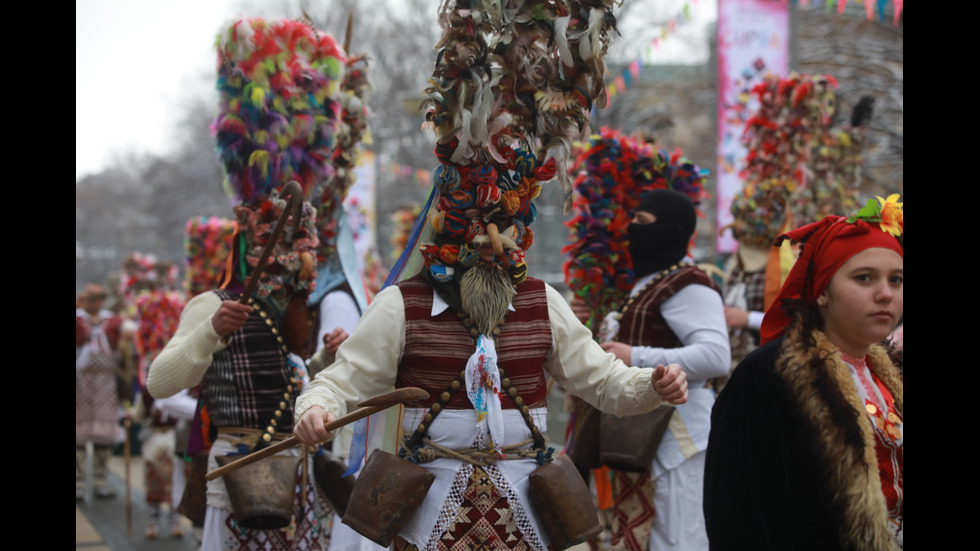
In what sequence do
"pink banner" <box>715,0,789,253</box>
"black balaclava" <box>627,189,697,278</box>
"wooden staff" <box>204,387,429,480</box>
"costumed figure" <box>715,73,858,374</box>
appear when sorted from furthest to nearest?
"pink banner" <box>715,0,789,253</box> → "costumed figure" <box>715,73,858,374</box> → "black balaclava" <box>627,189,697,278</box> → "wooden staff" <box>204,387,429,480</box>

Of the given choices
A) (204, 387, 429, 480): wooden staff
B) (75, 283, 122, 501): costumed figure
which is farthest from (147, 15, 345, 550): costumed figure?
(75, 283, 122, 501): costumed figure

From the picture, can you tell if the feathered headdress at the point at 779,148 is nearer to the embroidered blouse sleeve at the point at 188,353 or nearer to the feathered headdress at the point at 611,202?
the feathered headdress at the point at 611,202

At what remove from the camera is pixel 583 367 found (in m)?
3.20

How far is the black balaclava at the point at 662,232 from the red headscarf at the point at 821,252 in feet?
4.31

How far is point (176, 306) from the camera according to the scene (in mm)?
8812

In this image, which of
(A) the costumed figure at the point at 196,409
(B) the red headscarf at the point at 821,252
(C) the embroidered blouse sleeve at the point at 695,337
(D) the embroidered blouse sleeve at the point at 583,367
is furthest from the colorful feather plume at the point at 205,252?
(B) the red headscarf at the point at 821,252

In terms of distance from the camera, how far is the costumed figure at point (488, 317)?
118 inches

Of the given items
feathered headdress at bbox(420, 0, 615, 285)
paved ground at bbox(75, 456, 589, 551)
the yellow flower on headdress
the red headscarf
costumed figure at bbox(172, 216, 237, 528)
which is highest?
feathered headdress at bbox(420, 0, 615, 285)

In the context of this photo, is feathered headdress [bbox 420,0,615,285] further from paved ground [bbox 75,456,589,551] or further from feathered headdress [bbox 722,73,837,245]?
paved ground [bbox 75,456,589,551]

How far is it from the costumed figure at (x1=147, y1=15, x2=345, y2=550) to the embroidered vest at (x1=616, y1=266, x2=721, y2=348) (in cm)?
156

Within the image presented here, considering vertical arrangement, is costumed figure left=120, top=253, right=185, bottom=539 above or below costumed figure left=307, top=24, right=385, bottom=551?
below

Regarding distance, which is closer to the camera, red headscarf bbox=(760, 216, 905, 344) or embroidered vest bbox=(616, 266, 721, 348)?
red headscarf bbox=(760, 216, 905, 344)

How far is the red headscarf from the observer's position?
2961 mm
